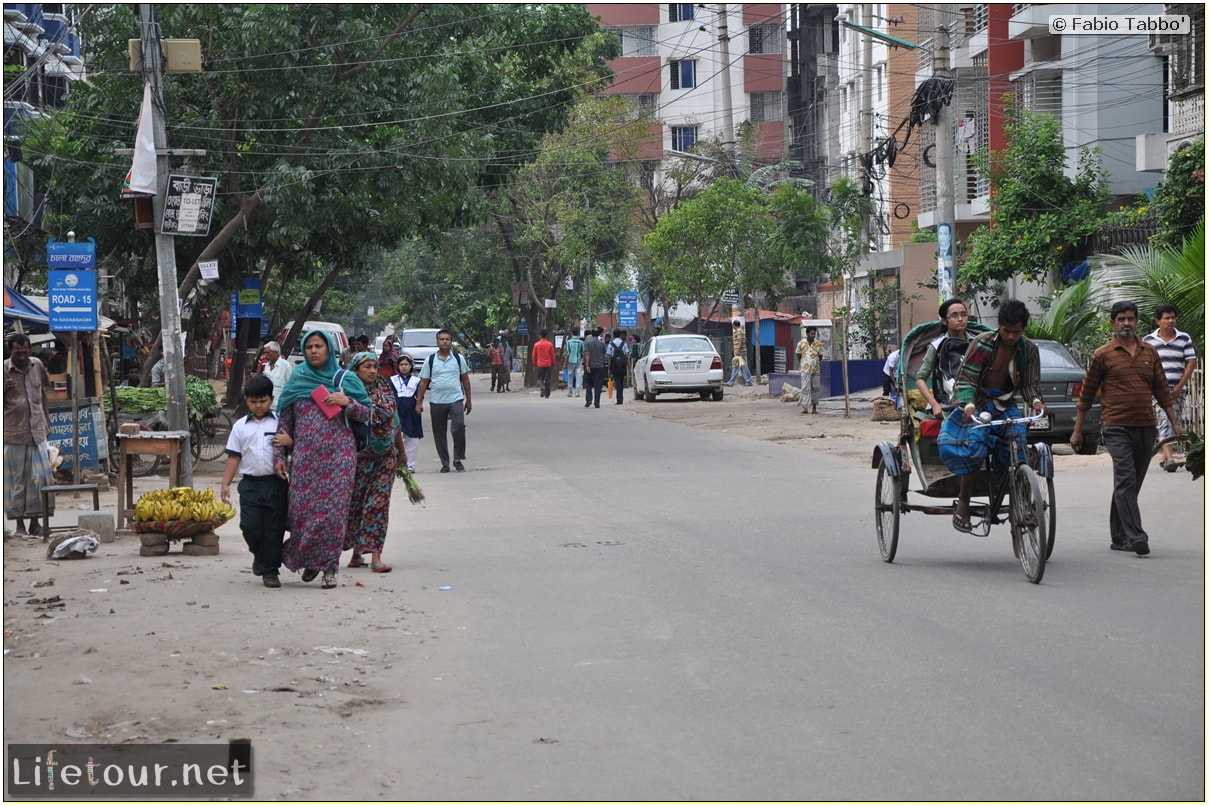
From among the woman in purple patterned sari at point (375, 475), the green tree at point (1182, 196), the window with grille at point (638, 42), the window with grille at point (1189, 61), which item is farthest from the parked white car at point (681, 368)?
the window with grille at point (638, 42)

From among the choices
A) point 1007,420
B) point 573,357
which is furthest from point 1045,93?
point 1007,420

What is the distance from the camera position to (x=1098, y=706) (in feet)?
20.3

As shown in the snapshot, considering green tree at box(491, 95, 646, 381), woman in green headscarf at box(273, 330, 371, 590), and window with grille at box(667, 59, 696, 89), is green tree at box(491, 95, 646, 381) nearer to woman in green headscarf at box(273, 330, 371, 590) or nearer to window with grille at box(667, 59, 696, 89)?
window with grille at box(667, 59, 696, 89)

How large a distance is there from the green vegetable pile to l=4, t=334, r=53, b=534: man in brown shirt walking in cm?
574

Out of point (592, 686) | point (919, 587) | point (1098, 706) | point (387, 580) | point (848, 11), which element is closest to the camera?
point (1098, 706)

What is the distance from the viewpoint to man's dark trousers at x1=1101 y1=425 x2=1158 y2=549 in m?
10.9

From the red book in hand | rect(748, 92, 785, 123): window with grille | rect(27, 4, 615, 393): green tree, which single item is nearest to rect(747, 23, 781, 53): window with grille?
rect(748, 92, 785, 123): window with grille

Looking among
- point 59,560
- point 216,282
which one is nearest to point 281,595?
point 59,560

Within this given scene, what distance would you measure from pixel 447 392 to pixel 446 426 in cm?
50

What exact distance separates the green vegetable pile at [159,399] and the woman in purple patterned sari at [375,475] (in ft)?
32.3

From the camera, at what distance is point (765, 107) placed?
243ft

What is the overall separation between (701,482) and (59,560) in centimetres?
775

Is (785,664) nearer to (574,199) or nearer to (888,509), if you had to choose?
(888,509)

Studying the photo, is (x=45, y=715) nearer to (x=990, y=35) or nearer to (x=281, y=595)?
(x=281, y=595)
